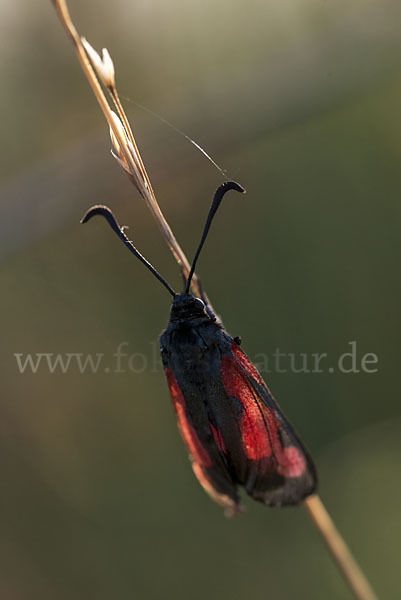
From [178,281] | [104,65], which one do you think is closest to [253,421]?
[104,65]

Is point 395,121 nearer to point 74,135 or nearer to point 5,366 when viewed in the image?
point 74,135

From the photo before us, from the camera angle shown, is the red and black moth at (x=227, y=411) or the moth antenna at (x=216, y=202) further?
the red and black moth at (x=227, y=411)

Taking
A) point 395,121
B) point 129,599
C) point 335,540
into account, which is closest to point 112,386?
point 129,599

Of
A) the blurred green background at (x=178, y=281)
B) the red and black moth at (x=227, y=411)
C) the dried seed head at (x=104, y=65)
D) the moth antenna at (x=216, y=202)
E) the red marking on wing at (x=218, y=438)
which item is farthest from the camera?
the blurred green background at (x=178, y=281)

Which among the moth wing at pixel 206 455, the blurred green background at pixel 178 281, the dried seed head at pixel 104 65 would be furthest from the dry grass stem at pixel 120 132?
the blurred green background at pixel 178 281

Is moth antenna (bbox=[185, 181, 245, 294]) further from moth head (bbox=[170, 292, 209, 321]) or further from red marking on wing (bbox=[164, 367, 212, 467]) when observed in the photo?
red marking on wing (bbox=[164, 367, 212, 467])

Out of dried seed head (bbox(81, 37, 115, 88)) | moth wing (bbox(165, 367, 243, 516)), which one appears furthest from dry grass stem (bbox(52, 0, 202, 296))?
moth wing (bbox(165, 367, 243, 516))

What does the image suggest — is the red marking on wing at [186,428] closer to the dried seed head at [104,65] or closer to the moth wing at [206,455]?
the moth wing at [206,455]

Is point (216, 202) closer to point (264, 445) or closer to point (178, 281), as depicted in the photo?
point (264, 445)
